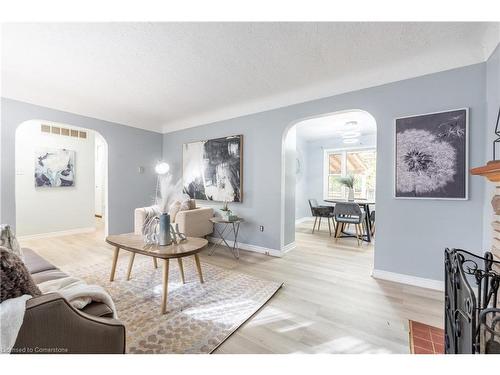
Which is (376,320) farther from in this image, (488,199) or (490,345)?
(488,199)

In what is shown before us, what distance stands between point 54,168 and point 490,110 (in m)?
6.89

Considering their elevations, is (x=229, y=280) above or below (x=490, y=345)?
below

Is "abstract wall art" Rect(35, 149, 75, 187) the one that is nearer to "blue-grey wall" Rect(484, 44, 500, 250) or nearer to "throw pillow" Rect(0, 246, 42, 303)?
"throw pillow" Rect(0, 246, 42, 303)

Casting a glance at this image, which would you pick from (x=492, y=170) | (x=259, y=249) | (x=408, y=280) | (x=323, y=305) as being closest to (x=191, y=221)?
(x=259, y=249)

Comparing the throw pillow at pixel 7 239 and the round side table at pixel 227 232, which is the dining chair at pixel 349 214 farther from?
the throw pillow at pixel 7 239

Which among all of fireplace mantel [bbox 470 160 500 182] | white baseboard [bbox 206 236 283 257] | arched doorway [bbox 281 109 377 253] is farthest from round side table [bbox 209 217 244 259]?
fireplace mantel [bbox 470 160 500 182]

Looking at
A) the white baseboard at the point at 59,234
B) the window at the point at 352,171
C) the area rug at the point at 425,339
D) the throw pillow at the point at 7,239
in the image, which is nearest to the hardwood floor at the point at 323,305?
the area rug at the point at 425,339

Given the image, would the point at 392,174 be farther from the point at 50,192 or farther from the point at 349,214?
the point at 50,192

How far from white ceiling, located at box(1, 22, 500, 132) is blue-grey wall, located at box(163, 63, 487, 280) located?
15cm

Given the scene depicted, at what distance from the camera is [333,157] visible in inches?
253

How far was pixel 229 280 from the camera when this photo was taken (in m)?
A: 2.51

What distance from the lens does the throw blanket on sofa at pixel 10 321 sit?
744 mm
